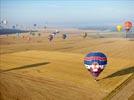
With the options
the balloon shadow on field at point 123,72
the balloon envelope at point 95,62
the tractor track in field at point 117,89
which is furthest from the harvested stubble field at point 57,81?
the balloon envelope at point 95,62

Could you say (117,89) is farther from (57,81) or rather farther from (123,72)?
(123,72)

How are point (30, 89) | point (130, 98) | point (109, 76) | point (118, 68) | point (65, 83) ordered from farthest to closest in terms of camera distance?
point (118, 68) → point (109, 76) → point (65, 83) → point (30, 89) → point (130, 98)

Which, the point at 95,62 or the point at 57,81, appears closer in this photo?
the point at 95,62

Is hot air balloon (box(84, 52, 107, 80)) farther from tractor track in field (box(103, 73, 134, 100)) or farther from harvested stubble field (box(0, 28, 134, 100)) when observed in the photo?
tractor track in field (box(103, 73, 134, 100))

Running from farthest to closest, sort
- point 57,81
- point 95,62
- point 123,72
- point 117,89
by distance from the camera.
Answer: point 123,72
point 57,81
point 95,62
point 117,89

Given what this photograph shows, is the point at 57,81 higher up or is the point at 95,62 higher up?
the point at 95,62

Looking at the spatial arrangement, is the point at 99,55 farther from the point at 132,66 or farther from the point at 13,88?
the point at 132,66

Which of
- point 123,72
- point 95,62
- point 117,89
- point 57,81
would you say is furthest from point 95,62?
point 123,72

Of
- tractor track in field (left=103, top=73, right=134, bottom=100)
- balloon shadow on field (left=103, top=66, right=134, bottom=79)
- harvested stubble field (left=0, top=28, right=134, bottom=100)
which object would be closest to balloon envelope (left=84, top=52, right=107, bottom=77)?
harvested stubble field (left=0, top=28, right=134, bottom=100)

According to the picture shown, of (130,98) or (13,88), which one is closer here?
(130,98)

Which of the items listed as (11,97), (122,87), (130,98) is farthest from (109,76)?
(11,97)

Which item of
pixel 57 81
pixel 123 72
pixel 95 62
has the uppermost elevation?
pixel 95 62
